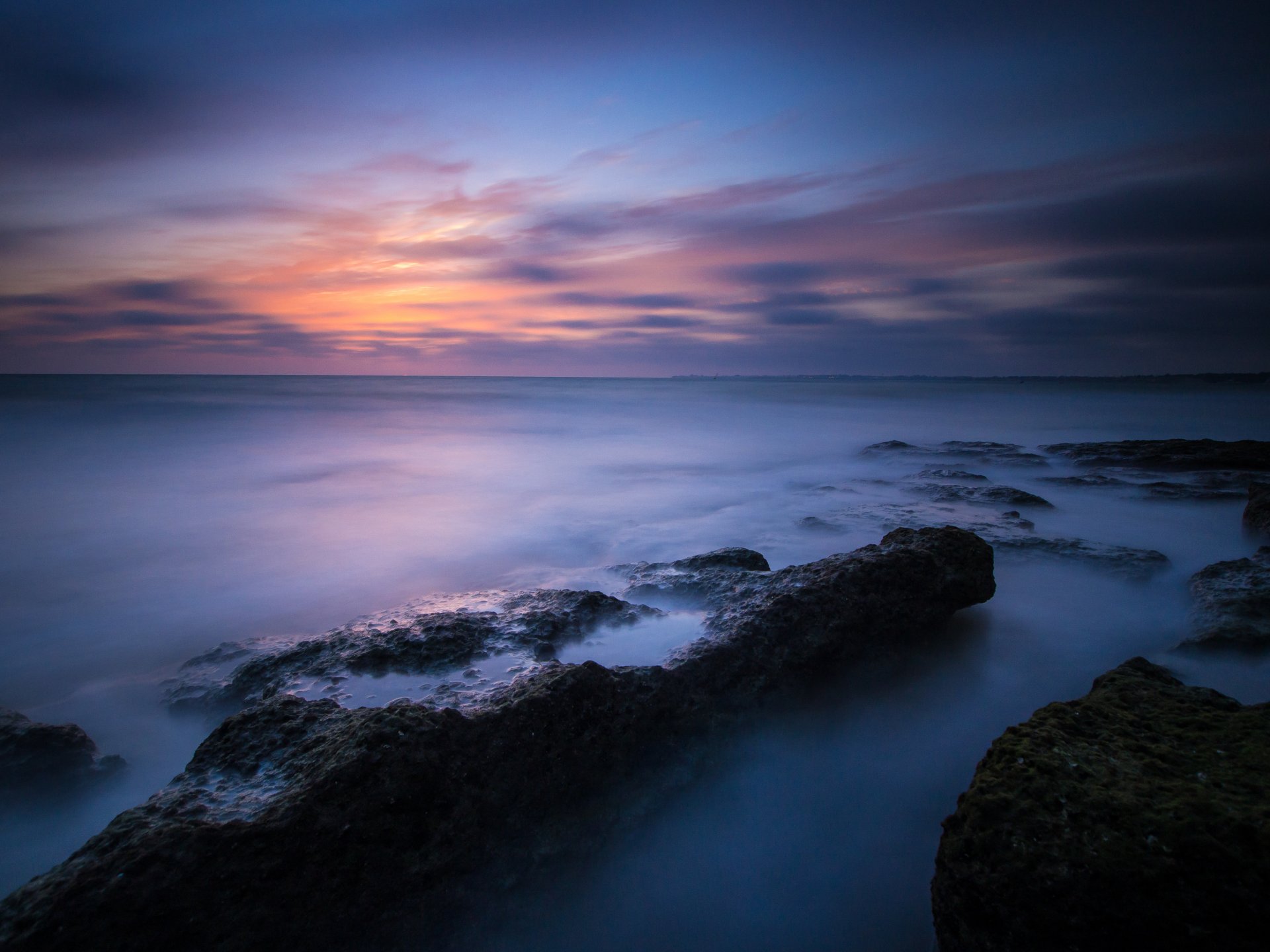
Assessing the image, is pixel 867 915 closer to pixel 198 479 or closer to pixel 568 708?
pixel 568 708

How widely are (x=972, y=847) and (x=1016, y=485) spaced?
10386 millimetres

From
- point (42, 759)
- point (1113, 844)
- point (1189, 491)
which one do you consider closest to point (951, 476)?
point (1189, 491)

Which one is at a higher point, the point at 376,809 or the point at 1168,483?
the point at 1168,483

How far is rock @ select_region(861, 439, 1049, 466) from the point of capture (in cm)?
1344

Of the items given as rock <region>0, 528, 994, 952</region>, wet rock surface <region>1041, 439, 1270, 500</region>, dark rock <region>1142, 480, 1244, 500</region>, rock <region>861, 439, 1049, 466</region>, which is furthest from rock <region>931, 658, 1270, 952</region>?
rock <region>861, 439, 1049, 466</region>

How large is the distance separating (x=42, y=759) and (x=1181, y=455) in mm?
15848

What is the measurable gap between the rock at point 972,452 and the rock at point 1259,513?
581 cm

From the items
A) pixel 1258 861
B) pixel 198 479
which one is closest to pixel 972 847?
pixel 1258 861

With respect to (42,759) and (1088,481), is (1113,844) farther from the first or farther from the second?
(1088,481)

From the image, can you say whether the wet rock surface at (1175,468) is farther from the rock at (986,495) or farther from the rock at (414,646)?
the rock at (414,646)

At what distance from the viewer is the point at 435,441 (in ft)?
69.8

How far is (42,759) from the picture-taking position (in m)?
3.05

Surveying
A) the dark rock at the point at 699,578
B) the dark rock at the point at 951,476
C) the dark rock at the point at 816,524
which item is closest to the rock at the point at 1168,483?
the dark rock at the point at 951,476

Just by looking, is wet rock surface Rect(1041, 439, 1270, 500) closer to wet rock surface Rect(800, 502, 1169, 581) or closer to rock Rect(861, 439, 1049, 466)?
rock Rect(861, 439, 1049, 466)
